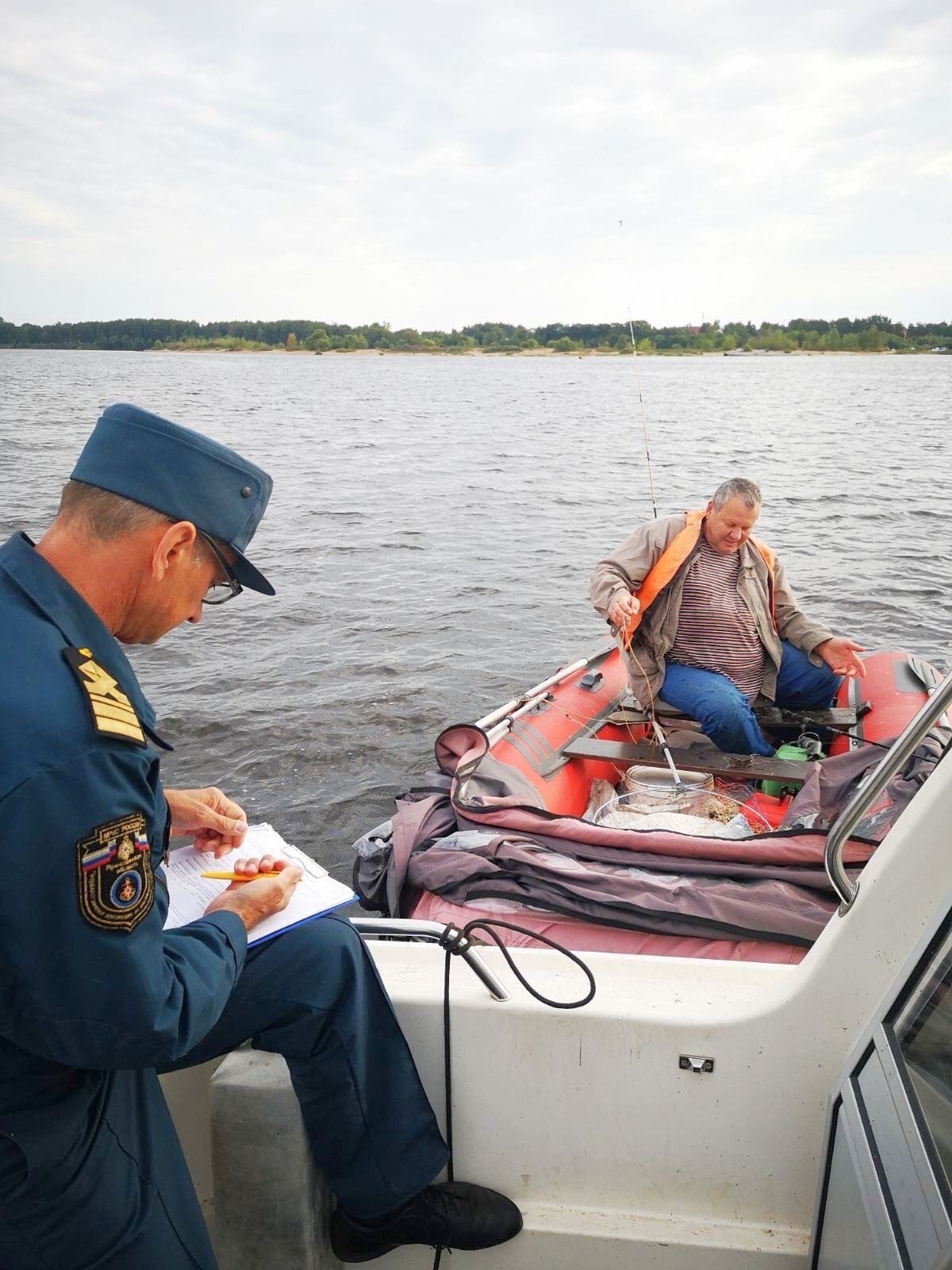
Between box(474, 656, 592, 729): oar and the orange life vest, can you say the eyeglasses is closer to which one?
box(474, 656, 592, 729): oar

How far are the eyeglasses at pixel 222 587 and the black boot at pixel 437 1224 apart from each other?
1087 mm

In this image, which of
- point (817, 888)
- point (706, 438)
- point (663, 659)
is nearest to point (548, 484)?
point (706, 438)

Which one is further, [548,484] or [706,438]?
[706,438]

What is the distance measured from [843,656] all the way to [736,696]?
563 millimetres

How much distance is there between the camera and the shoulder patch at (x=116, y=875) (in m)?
1.15

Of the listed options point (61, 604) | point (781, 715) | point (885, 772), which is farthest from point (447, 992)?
point (781, 715)

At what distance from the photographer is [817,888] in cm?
248

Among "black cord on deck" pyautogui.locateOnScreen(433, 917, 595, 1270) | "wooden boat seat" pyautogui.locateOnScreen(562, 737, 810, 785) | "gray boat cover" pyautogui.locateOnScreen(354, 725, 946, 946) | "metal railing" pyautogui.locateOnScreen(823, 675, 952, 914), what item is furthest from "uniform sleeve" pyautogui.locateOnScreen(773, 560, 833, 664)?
"metal railing" pyautogui.locateOnScreen(823, 675, 952, 914)

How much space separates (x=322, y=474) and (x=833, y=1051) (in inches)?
680

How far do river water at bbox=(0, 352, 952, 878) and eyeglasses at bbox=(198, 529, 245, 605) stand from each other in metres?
3.33

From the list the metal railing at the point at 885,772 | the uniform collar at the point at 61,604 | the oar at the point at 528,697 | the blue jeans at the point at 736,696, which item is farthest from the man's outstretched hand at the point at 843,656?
the uniform collar at the point at 61,604

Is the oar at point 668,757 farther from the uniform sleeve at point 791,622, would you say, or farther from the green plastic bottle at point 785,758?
the uniform sleeve at point 791,622

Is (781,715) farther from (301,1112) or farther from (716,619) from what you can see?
(301,1112)

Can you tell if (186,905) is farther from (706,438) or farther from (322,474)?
(706,438)
